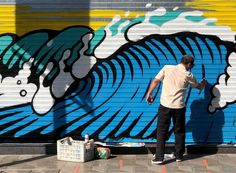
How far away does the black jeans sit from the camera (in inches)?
300

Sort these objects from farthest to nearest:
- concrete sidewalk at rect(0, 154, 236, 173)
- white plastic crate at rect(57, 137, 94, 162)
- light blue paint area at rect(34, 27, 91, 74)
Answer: light blue paint area at rect(34, 27, 91, 74), white plastic crate at rect(57, 137, 94, 162), concrete sidewalk at rect(0, 154, 236, 173)

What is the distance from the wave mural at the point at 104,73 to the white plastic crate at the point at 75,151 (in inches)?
18.0

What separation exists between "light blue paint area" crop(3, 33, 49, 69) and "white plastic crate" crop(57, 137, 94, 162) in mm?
1539

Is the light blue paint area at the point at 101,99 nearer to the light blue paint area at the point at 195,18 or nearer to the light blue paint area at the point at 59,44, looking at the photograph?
the light blue paint area at the point at 59,44

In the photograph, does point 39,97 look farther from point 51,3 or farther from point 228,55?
point 228,55

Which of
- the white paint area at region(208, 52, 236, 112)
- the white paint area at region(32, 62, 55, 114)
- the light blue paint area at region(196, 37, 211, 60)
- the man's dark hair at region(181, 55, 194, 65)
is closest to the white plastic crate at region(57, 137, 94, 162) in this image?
the white paint area at region(32, 62, 55, 114)

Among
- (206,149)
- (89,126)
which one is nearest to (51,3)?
(89,126)

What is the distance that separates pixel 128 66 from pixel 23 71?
1.77 metres

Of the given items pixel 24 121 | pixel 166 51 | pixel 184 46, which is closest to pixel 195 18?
pixel 184 46

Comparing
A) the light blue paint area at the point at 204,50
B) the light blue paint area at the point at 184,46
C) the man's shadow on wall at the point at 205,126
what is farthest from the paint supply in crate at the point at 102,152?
the light blue paint area at the point at 204,50

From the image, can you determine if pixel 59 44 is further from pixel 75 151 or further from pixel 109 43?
pixel 75 151

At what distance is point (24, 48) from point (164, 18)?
2.38 metres

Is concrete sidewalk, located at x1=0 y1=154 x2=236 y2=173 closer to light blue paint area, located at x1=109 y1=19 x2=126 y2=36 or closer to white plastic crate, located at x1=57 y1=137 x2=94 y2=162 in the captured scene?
white plastic crate, located at x1=57 y1=137 x2=94 y2=162

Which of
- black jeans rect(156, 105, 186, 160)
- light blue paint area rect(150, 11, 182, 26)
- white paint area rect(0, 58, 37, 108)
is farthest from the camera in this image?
white paint area rect(0, 58, 37, 108)
